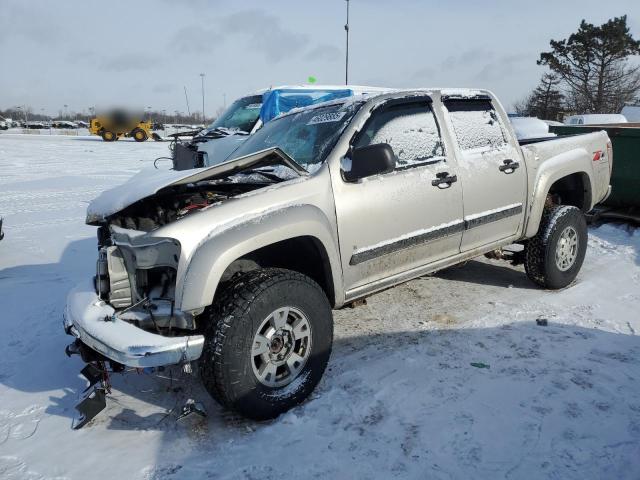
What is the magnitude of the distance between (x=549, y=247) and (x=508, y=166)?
96 centimetres

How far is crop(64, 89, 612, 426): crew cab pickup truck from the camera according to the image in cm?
256

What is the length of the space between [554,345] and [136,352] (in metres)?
2.89

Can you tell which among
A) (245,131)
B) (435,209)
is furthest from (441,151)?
(245,131)

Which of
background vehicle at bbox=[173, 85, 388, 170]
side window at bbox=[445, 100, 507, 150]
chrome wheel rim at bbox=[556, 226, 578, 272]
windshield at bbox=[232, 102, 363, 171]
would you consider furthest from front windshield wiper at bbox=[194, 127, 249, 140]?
chrome wheel rim at bbox=[556, 226, 578, 272]

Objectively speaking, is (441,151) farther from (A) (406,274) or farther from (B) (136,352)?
(B) (136,352)

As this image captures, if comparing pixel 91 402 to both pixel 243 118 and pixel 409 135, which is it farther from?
pixel 243 118

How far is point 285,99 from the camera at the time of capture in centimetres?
1037

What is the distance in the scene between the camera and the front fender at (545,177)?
4434 mm

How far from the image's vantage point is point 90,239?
6672 millimetres

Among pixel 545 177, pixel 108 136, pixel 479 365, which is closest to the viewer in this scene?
pixel 479 365

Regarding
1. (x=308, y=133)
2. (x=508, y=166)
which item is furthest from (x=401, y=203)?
(x=508, y=166)

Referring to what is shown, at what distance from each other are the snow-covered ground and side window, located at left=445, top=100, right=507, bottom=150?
1456 millimetres

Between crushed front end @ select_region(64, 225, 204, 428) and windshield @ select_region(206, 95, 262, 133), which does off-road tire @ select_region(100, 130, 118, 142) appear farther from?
crushed front end @ select_region(64, 225, 204, 428)

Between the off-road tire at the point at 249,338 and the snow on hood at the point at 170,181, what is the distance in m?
0.65
